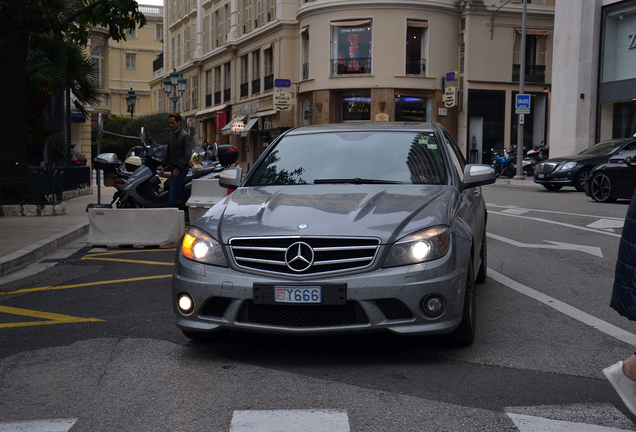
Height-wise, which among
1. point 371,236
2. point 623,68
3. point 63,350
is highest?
point 623,68

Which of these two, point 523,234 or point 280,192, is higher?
point 280,192

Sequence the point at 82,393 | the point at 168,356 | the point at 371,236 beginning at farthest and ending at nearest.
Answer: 1. the point at 168,356
2. the point at 371,236
3. the point at 82,393

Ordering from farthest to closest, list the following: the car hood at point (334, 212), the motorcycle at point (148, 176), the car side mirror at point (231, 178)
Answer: the motorcycle at point (148, 176) → the car side mirror at point (231, 178) → the car hood at point (334, 212)

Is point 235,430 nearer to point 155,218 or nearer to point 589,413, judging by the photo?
point 589,413

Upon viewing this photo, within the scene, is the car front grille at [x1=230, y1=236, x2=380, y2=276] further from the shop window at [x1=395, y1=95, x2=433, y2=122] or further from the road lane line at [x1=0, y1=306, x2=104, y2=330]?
the shop window at [x1=395, y1=95, x2=433, y2=122]

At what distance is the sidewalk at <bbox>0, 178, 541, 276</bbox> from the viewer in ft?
30.2

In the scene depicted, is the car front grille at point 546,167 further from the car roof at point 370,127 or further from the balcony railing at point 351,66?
the balcony railing at point 351,66

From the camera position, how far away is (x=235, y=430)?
3.49 metres

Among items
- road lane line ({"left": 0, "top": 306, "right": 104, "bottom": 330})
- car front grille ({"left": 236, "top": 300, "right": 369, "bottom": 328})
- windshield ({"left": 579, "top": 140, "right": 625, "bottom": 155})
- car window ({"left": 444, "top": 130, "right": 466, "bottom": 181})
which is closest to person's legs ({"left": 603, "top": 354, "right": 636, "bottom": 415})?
car front grille ({"left": 236, "top": 300, "right": 369, "bottom": 328})

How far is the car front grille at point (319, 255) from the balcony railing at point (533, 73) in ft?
127

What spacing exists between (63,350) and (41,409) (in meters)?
1.19

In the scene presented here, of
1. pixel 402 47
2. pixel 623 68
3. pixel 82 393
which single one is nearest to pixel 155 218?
pixel 82 393

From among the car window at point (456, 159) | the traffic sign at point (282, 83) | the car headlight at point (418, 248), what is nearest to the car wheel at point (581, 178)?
the car window at point (456, 159)

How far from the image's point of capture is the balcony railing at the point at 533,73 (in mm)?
41156
